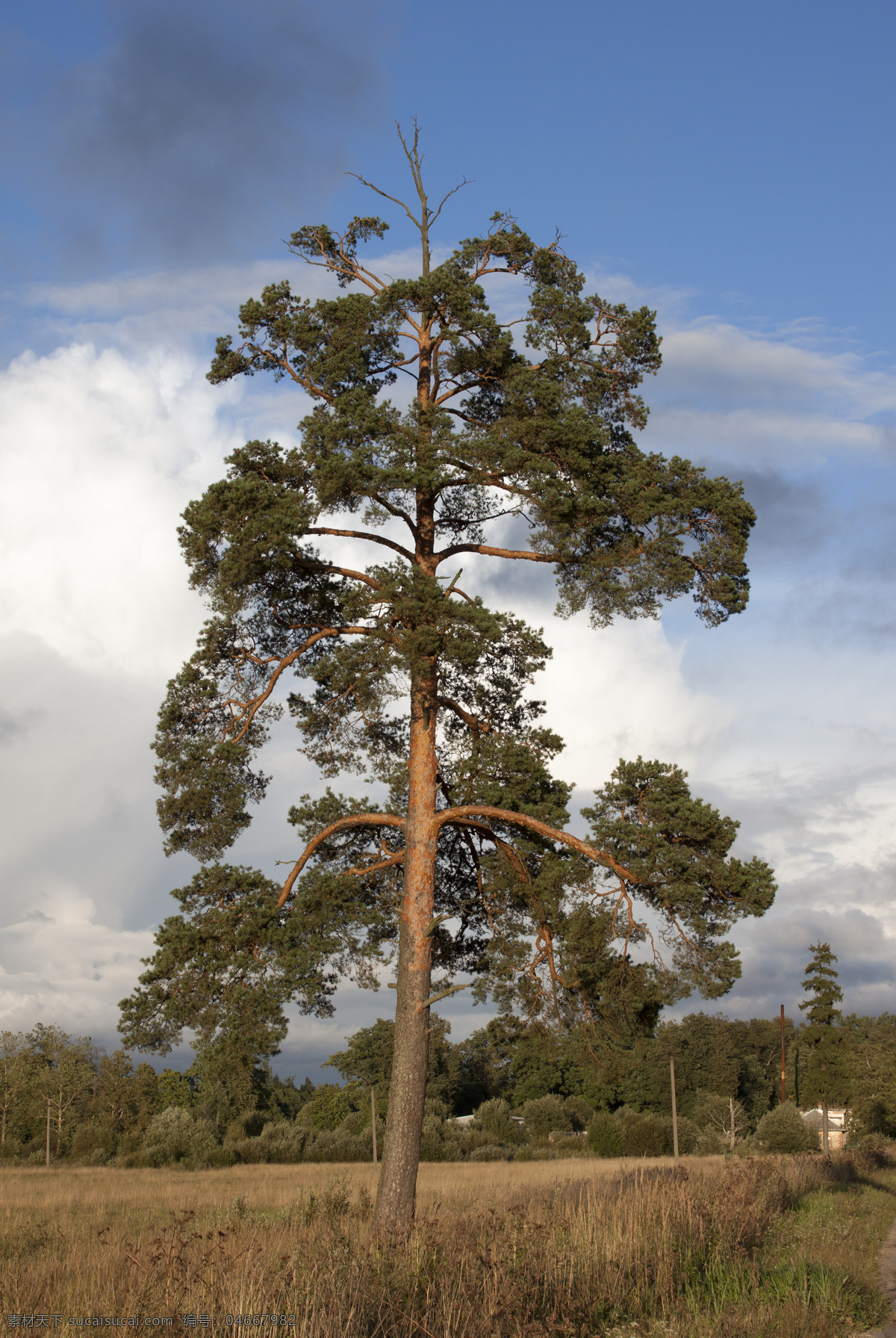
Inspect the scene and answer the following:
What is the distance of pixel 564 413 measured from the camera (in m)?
12.5

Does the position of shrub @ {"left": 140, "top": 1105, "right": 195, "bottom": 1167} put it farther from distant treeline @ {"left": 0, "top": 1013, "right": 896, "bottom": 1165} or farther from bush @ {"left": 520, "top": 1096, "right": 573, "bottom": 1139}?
bush @ {"left": 520, "top": 1096, "right": 573, "bottom": 1139}

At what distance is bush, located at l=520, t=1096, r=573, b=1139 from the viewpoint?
5325 cm

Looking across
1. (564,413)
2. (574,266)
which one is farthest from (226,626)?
(574,266)

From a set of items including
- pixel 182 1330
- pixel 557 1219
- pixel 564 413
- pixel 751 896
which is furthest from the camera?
pixel 564 413

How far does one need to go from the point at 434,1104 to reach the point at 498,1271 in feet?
164

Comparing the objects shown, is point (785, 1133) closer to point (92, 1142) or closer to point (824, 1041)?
point (824, 1041)

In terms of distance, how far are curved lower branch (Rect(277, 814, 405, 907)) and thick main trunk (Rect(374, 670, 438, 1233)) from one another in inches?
19.5

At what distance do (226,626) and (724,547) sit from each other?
6.48 m

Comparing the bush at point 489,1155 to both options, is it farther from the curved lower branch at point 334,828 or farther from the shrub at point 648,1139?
the curved lower branch at point 334,828

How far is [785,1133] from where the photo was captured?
1401 inches

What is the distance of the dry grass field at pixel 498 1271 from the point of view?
19.0ft

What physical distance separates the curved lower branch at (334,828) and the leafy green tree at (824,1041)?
3818 centimetres

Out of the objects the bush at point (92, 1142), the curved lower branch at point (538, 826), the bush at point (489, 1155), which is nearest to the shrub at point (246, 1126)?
the bush at point (92, 1142)

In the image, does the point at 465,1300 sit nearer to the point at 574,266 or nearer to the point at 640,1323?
the point at 640,1323
